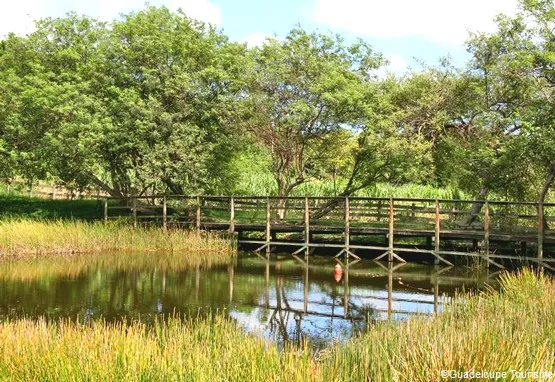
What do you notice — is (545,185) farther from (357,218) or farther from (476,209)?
(357,218)

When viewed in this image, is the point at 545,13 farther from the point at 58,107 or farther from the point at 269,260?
the point at 58,107

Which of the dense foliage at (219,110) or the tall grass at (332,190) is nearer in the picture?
the dense foliage at (219,110)

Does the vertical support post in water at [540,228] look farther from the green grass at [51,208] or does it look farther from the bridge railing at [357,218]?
the green grass at [51,208]

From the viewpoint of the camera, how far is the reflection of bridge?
34.4 ft

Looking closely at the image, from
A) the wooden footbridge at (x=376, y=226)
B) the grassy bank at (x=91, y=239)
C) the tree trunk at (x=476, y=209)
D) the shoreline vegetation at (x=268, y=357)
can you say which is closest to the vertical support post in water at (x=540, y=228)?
the wooden footbridge at (x=376, y=226)

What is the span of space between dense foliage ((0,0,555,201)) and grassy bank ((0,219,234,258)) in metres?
2.19

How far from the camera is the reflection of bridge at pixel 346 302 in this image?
1048 cm

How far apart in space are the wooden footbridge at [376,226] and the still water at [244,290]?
4.43ft

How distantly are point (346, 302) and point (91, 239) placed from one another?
34.9ft

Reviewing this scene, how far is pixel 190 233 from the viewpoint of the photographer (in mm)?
20844

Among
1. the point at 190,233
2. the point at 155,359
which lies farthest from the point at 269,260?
the point at 155,359

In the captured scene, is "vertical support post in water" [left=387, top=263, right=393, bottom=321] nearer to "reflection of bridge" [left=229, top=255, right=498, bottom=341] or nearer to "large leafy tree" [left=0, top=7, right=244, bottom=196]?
"reflection of bridge" [left=229, top=255, right=498, bottom=341]

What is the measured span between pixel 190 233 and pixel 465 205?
12566 mm

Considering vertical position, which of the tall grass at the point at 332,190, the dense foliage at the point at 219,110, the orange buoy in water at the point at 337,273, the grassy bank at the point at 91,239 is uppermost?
the dense foliage at the point at 219,110
